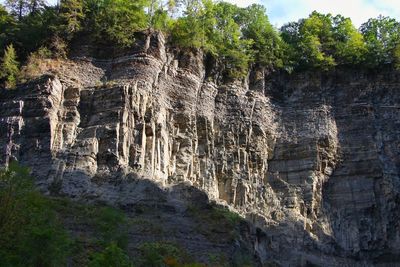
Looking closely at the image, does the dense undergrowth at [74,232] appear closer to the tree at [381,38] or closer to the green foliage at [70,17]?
the green foliage at [70,17]

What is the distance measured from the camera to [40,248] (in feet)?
71.6

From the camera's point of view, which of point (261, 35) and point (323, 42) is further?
point (323, 42)

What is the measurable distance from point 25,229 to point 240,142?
2177 centimetres

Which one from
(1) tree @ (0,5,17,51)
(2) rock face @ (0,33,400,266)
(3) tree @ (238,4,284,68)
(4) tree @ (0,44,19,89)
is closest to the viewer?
(2) rock face @ (0,33,400,266)

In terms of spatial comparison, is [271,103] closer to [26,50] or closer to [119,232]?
[26,50]

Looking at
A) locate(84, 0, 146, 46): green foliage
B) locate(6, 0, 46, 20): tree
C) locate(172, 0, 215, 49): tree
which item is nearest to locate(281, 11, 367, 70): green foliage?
locate(172, 0, 215, 49): tree

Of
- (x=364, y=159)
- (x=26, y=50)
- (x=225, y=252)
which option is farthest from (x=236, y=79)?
(x=225, y=252)

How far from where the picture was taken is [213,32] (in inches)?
1906

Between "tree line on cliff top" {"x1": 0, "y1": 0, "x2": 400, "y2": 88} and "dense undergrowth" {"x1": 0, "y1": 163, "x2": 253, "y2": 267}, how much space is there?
13.4 meters

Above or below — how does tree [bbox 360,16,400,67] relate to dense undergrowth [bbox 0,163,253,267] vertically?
above

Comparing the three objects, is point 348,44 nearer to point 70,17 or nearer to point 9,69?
point 70,17

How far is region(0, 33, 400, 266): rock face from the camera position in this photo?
1439 inches

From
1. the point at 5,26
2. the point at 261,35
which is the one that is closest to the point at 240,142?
the point at 261,35

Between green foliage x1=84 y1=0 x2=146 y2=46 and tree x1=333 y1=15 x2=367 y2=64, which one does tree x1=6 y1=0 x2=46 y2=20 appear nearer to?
green foliage x1=84 y1=0 x2=146 y2=46
